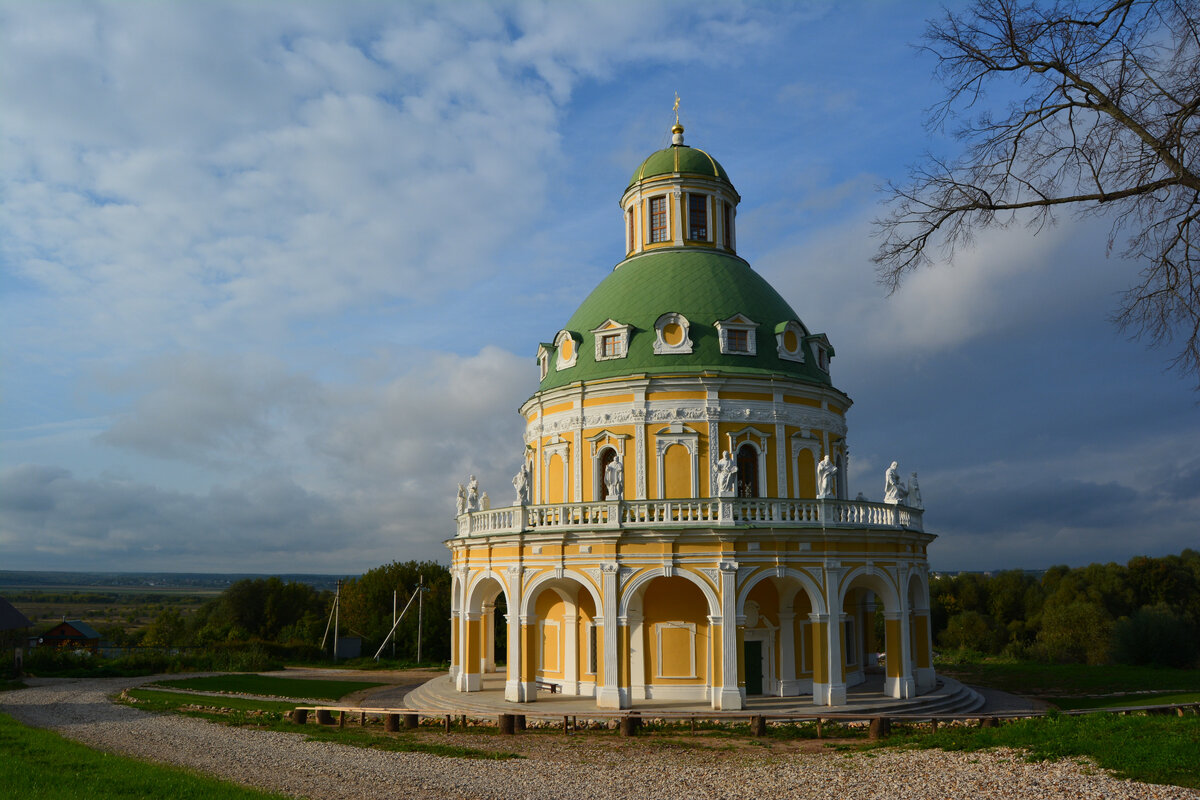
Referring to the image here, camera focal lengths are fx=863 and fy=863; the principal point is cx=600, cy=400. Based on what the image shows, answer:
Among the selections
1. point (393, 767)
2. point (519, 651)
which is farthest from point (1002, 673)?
point (393, 767)

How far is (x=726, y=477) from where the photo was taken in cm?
2459

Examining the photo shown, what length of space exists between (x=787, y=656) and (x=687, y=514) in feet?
18.0

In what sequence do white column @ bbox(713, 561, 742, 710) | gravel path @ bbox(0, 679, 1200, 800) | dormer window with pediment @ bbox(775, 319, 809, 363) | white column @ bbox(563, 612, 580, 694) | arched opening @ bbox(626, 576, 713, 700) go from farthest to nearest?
dormer window with pediment @ bbox(775, 319, 809, 363), white column @ bbox(563, 612, 580, 694), arched opening @ bbox(626, 576, 713, 700), white column @ bbox(713, 561, 742, 710), gravel path @ bbox(0, 679, 1200, 800)

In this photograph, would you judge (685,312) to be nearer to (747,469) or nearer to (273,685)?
(747,469)

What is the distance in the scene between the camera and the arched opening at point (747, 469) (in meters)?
28.3

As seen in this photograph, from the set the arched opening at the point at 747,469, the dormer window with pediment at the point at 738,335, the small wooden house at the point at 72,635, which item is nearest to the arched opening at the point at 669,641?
the arched opening at the point at 747,469

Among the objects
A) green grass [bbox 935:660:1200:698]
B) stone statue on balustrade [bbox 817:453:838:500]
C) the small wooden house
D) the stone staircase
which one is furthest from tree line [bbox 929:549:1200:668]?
the small wooden house

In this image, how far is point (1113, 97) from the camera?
1012 cm

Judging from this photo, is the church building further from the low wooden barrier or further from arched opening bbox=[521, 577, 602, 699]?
the low wooden barrier

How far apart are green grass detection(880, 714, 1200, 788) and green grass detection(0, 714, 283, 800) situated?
12669 mm

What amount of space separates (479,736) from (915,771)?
10147 mm

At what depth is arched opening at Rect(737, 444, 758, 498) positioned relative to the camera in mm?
28298

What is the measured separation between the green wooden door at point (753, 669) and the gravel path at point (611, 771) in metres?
7.02

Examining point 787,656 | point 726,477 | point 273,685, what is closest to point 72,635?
point 273,685
